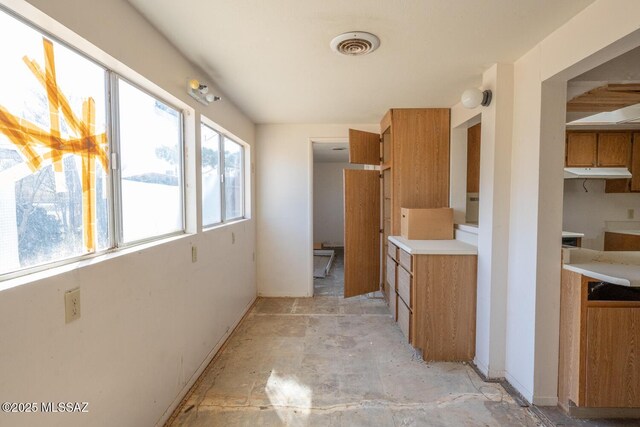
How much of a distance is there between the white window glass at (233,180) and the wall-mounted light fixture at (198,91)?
0.85 meters

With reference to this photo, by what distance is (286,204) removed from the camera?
389cm

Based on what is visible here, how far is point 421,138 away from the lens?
3.03 metres

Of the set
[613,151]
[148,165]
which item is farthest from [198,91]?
[613,151]

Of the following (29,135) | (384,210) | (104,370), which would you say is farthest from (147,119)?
(384,210)

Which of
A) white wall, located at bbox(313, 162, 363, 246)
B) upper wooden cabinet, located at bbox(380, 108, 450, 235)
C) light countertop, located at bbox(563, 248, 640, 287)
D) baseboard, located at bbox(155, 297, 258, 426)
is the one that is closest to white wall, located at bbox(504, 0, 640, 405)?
light countertop, located at bbox(563, 248, 640, 287)

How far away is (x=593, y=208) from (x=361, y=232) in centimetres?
297

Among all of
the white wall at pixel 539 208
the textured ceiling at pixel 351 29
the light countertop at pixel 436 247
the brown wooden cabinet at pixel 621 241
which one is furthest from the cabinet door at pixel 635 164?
the white wall at pixel 539 208

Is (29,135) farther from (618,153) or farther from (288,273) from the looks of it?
(618,153)

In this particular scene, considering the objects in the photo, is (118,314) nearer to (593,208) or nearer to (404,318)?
(404,318)

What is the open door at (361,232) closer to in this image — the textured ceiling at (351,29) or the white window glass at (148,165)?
the textured ceiling at (351,29)

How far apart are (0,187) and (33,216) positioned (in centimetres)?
15

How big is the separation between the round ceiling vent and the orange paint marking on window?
1.29 meters

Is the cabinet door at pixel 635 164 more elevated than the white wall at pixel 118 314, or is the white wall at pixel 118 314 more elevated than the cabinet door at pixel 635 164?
the cabinet door at pixel 635 164

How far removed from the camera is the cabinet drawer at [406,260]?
2.44 meters
